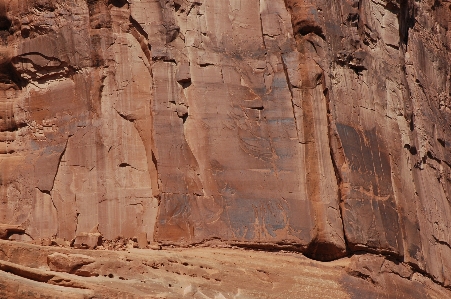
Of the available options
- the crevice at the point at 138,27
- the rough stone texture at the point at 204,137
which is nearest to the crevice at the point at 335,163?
the rough stone texture at the point at 204,137

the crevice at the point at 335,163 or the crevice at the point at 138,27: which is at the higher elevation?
the crevice at the point at 138,27

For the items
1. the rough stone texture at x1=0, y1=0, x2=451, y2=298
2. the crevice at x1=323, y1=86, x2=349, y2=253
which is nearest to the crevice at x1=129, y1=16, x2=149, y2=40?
the rough stone texture at x1=0, y1=0, x2=451, y2=298

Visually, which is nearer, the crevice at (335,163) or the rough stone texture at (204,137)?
the rough stone texture at (204,137)

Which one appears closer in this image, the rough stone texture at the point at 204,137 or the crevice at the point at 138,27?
the rough stone texture at the point at 204,137

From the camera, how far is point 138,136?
27.7m

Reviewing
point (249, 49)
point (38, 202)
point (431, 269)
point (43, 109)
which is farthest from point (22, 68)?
point (431, 269)

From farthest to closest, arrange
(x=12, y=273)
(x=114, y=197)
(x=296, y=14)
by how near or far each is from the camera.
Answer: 1. (x=296, y=14)
2. (x=114, y=197)
3. (x=12, y=273)

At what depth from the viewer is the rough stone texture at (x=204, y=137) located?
27203 mm

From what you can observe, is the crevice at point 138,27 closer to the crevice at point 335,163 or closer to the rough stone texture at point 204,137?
the rough stone texture at point 204,137

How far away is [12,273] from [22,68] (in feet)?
26.8

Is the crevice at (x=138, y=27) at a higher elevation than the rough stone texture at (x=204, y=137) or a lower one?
higher

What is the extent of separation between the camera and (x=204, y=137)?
91.0 feet

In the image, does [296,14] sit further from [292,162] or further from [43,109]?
[43,109]

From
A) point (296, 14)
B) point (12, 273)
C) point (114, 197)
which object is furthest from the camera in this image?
point (296, 14)
